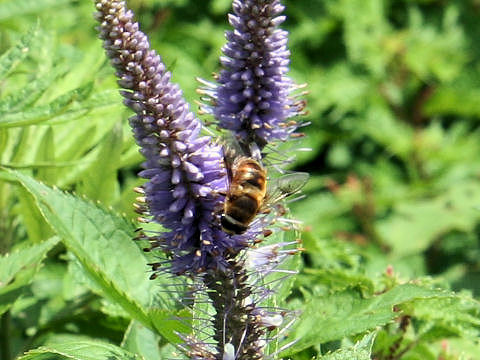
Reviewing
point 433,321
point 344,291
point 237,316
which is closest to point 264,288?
point 237,316

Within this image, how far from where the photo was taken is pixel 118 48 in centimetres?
130

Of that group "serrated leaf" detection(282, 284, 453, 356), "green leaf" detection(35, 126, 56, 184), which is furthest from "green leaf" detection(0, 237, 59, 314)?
"serrated leaf" detection(282, 284, 453, 356)

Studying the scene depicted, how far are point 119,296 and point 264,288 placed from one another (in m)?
0.30

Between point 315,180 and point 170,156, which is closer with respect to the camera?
point 170,156

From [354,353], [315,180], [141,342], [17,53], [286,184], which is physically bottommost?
[315,180]

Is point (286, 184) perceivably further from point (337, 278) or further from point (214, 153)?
point (337, 278)

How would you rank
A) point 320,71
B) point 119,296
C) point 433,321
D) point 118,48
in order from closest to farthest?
point 118,48, point 119,296, point 433,321, point 320,71

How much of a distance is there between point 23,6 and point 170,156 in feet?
4.87

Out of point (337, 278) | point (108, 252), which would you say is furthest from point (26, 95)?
point (337, 278)

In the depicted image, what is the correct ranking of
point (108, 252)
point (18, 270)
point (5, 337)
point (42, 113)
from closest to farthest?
point (108, 252)
point (18, 270)
point (42, 113)
point (5, 337)

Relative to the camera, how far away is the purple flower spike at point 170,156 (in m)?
1.31

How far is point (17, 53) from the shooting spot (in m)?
2.11

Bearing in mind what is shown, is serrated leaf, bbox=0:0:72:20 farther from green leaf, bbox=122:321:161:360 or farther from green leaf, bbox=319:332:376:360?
green leaf, bbox=319:332:376:360

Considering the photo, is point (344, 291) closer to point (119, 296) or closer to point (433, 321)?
point (433, 321)
